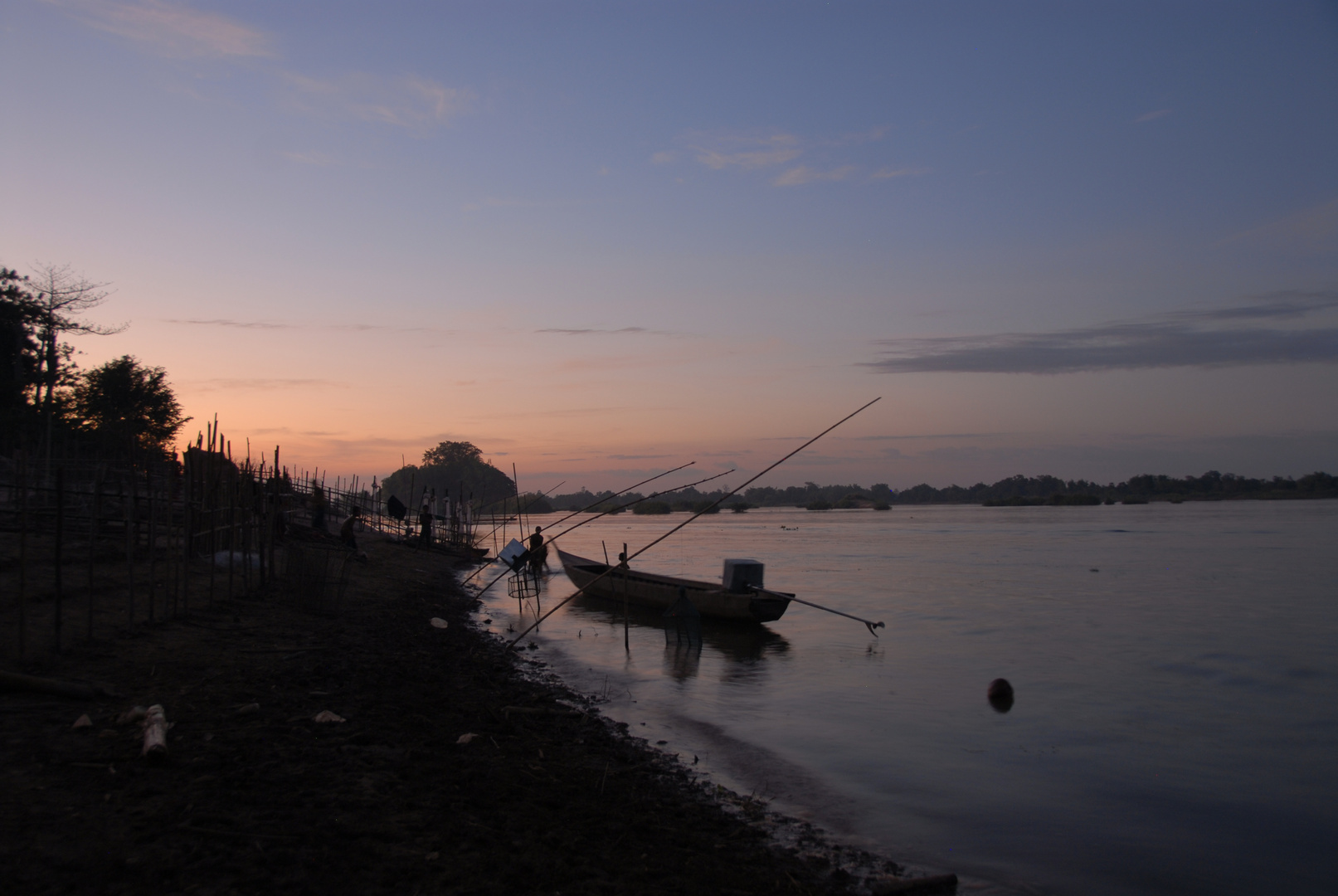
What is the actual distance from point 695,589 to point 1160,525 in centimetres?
6363

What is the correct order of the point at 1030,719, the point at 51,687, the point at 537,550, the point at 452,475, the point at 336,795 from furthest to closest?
the point at 452,475
the point at 537,550
the point at 1030,719
the point at 51,687
the point at 336,795

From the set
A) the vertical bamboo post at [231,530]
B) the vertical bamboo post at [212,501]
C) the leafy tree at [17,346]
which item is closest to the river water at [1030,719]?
the vertical bamboo post at [231,530]

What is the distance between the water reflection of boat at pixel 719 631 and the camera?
17594mm

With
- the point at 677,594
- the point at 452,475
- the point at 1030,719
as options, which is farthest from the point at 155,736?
the point at 452,475

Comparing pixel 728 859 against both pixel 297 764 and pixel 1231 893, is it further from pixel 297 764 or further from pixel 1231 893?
pixel 1231 893

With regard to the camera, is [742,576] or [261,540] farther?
[742,576]

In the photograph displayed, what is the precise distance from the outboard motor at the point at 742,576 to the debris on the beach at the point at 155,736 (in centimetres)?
1457

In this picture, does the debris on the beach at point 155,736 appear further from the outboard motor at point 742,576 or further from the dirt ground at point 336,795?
the outboard motor at point 742,576

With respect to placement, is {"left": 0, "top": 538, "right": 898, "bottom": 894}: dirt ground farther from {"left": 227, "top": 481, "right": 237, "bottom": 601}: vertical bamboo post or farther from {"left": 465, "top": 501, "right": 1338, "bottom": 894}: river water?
{"left": 227, "top": 481, "right": 237, "bottom": 601}: vertical bamboo post

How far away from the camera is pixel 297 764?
6141 millimetres

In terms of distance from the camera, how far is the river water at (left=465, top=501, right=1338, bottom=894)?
744cm

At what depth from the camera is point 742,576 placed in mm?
19969

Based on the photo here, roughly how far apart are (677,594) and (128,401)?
35.0 m

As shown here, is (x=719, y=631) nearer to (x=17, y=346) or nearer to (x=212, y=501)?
(x=212, y=501)
